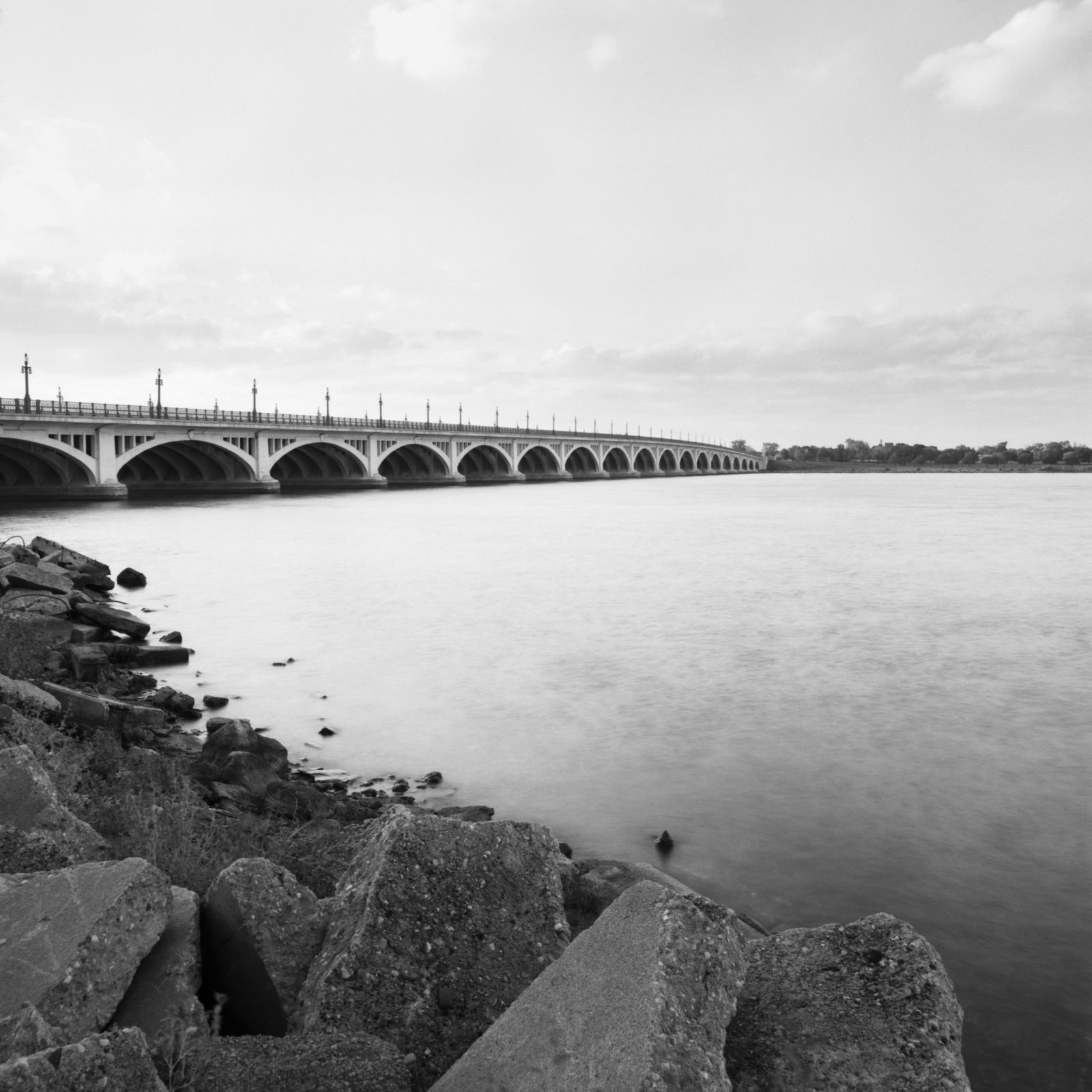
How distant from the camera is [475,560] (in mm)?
36375

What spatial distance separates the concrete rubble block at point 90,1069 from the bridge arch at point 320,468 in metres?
98.1

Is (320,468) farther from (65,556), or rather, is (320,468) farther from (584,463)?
(65,556)

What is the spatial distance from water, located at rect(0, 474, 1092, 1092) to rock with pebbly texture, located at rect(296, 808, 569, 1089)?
3203 mm

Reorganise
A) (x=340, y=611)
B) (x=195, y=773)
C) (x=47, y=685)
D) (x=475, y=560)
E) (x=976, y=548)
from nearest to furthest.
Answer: (x=195, y=773)
(x=47, y=685)
(x=340, y=611)
(x=475, y=560)
(x=976, y=548)

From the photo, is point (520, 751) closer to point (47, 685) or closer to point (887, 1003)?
point (47, 685)

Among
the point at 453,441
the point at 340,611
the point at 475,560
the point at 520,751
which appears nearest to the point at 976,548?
the point at 475,560

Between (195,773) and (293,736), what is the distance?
3212 mm

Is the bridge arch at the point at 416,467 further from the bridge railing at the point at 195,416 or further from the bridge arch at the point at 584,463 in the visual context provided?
the bridge arch at the point at 584,463

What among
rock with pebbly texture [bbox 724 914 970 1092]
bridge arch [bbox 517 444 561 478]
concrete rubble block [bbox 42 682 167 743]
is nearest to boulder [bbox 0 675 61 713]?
concrete rubble block [bbox 42 682 167 743]

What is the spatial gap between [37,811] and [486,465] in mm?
136351

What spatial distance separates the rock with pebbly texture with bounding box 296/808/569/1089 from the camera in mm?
4148

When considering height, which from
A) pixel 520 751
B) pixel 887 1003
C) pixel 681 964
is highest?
pixel 681 964

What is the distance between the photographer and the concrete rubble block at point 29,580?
62.4 feet

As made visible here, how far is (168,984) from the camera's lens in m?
4.26
